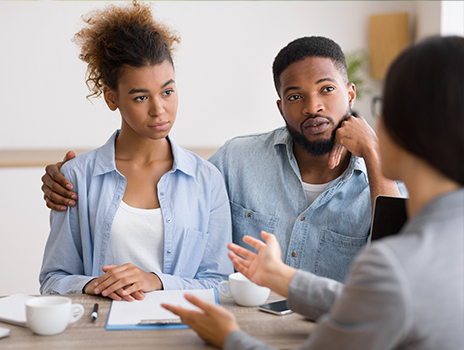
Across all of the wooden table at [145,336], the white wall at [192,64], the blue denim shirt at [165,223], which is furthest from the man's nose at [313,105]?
the white wall at [192,64]

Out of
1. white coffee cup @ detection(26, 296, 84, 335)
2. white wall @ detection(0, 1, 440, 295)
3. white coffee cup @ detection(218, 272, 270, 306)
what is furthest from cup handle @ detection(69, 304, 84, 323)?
white wall @ detection(0, 1, 440, 295)

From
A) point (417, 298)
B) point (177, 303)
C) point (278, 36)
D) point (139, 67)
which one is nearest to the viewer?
point (417, 298)

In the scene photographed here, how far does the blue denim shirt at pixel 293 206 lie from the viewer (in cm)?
155

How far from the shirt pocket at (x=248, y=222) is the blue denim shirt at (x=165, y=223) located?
0.41ft

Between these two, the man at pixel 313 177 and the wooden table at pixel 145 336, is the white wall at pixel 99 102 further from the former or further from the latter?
the wooden table at pixel 145 336

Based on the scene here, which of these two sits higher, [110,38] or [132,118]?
[110,38]

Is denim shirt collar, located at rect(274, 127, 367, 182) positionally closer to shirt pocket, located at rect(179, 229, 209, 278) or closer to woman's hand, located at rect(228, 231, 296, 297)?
shirt pocket, located at rect(179, 229, 209, 278)

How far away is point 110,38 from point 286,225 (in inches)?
32.9

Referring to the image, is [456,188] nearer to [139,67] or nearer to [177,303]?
[177,303]

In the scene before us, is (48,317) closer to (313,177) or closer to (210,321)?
(210,321)

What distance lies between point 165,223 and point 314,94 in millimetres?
636

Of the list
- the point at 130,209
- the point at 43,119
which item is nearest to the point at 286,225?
the point at 130,209

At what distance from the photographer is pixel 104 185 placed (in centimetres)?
149

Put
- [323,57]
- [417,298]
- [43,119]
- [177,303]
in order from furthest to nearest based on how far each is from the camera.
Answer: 1. [43,119]
2. [323,57]
3. [177,303]
4. [417,298]
